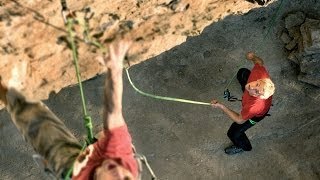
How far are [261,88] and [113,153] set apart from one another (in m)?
1.74

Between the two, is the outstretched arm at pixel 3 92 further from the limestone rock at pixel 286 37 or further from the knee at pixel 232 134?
the limestone rock at pixel 286 37

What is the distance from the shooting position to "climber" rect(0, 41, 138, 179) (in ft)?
9.55

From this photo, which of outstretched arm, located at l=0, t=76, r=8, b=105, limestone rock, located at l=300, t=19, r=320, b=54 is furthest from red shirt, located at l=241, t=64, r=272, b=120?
outstretched arm, located at l=0, t=76, r=8, b=105

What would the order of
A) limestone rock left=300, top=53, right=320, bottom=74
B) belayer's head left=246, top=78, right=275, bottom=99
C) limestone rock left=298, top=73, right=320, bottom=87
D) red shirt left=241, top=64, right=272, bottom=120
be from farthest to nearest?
limestone rock left=298, top=73, right=320, bottom=87, limestone rock left=300, top=53, right=320, bottom=74, red shirt left=241, top=64, right=272, bottom=120, belayer's head left=246, top=78, right=275, bottom=99

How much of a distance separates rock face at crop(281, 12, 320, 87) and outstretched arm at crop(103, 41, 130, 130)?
8.35 ft

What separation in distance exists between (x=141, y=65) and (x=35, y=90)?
1.33 metres

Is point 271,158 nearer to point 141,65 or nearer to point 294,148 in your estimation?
point 294,148

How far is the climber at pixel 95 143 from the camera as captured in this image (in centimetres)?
291

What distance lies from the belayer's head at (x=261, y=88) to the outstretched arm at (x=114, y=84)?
167 cm

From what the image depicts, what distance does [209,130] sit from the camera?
522cm

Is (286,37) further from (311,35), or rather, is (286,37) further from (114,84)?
(114,84)

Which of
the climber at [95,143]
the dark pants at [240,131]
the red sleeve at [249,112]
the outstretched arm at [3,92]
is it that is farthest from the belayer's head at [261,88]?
the outstretched arm at [3,92]

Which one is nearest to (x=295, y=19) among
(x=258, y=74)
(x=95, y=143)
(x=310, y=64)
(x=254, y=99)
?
(x=310, y=64)

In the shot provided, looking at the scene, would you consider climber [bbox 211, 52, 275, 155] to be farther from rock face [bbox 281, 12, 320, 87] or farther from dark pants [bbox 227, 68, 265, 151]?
rock face [bbox 281, 12, 320, 87]
